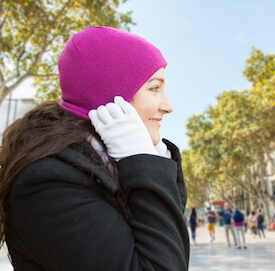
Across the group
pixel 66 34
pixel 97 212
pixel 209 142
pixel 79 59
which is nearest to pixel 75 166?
pixel 97 212

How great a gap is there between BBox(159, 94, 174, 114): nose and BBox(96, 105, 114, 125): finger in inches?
11.3

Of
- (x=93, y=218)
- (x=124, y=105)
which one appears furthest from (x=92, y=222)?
(x=124, y=105)

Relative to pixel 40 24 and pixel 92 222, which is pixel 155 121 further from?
pixel 40 24

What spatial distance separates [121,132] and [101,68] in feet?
0.93

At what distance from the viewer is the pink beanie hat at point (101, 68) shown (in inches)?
47.2

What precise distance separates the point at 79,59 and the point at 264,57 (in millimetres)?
20046

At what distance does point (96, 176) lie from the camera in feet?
3.27

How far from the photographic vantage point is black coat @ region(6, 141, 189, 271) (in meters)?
0.89

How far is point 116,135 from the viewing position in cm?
107

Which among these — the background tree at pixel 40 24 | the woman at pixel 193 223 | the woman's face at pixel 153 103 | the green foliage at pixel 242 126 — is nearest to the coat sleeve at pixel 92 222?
the woman's face at pixel 153 103

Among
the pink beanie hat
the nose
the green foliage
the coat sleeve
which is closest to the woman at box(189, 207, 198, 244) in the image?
the green foliage

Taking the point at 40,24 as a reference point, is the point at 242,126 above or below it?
below

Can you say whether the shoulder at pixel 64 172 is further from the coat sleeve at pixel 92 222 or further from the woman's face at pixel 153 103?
the woman's face at pixel 153 103

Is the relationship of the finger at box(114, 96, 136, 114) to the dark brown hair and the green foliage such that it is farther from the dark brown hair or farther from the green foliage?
the green foliage
